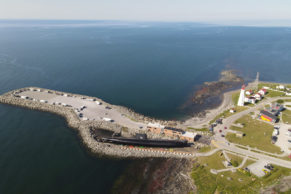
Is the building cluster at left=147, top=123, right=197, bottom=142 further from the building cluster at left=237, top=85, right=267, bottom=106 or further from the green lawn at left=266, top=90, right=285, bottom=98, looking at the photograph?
the green lawn at left=266, top=90, right=285, bottom=98

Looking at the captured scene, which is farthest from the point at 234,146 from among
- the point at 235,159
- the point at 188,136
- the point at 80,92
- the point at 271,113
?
the point at 80,92

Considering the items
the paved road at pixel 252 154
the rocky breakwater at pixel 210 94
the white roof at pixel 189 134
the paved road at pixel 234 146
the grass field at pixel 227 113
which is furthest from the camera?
Result: the rocky breakwater at pixel 210 94

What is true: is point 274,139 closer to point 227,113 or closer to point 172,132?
point 227,113

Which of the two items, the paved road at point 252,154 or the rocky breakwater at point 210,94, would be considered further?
the rocky breakwater at point 210,94

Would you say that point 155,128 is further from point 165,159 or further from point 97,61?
point 97,61

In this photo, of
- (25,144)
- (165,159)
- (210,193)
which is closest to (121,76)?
(25,144)

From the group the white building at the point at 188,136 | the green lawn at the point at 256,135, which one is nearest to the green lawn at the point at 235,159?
the green lawn at the point at 256,135

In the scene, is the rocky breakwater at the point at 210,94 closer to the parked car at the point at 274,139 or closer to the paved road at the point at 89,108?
the parked car at the point at 274,139

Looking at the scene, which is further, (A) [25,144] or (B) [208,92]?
(B) [208,92]
